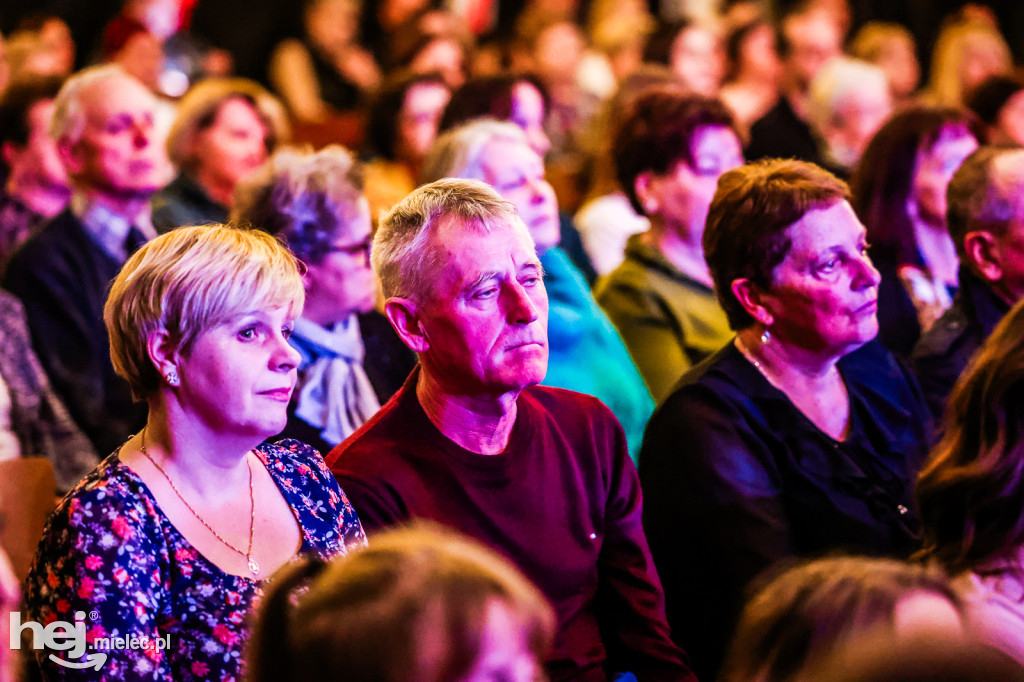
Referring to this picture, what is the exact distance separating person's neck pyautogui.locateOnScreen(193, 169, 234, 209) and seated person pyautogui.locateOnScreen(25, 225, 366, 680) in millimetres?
2322

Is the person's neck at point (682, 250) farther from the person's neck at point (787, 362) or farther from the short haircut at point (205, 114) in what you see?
the short haircut at point (205, 114)

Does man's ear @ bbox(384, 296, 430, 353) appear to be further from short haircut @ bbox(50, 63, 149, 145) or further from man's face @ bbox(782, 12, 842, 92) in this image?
man's face @ bbox(782, 12, 842, 92)

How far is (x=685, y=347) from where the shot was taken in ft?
9.82

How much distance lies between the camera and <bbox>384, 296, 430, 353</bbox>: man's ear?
77.2 inches

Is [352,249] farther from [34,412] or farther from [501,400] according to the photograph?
[34,412]

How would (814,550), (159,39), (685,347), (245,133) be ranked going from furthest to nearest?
1. (159,39)
2. (245,133)
3. (685,347)
4. (814,550)

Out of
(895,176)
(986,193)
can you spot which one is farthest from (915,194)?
(986,193)

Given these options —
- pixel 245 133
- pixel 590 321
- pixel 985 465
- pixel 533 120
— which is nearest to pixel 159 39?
pixel 245 133

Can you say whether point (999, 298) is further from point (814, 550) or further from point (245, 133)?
point (245, 133)

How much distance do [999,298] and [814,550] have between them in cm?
100

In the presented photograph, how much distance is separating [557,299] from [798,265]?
74cm

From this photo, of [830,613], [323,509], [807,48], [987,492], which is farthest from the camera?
[807,48]

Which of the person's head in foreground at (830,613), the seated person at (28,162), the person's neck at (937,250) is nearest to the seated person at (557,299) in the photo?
the person's neck at (937,250)

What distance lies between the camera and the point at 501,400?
193 cm
